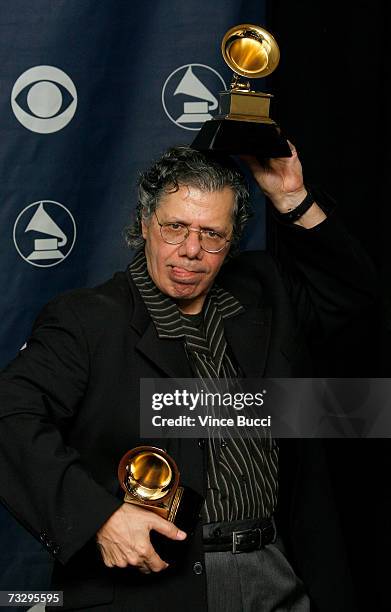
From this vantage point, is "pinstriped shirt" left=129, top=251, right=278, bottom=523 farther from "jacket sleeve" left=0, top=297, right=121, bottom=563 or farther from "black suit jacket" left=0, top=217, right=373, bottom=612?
"jacket sleeve" left=0, top=297, right=121, bottom=563

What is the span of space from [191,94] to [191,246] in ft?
2.56

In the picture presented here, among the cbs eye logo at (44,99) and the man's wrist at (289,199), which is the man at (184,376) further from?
the cbs eye logo at (44,99)

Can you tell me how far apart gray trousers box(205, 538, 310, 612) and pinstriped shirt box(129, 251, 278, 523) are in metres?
0.08

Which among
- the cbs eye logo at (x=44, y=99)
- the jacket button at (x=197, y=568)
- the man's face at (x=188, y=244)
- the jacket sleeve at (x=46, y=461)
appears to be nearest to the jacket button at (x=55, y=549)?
the jacket sleeve at (x=46, y=461)

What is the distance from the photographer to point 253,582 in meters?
2.01

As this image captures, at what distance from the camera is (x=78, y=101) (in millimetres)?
2605

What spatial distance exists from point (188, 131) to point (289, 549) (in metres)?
1.14

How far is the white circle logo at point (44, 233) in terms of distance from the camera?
261cm

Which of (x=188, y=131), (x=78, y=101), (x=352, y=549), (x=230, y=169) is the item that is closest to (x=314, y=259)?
(x=230, y=169)

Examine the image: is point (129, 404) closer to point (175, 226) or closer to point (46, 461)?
point (46, 461)

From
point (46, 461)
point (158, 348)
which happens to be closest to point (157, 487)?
Result: point (46, 461)

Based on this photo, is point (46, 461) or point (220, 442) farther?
point (220, 442)

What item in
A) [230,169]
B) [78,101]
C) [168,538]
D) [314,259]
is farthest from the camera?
[78,101]

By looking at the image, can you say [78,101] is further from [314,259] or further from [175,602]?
[175,602]
